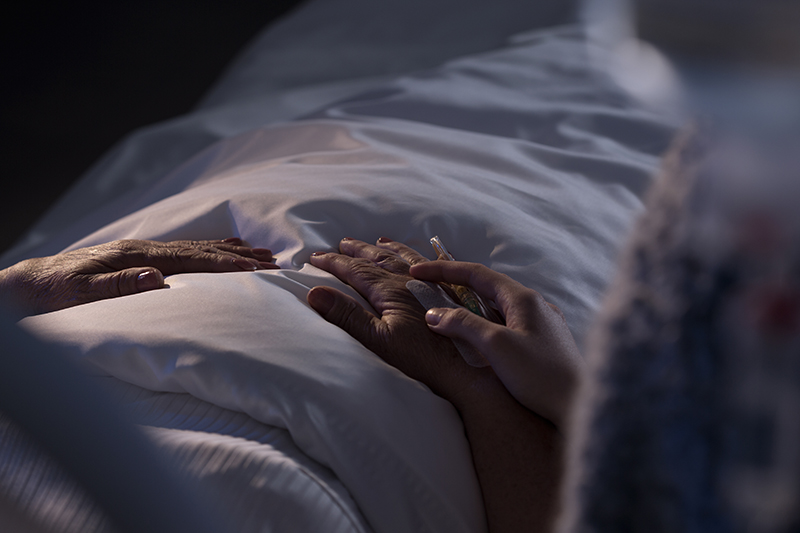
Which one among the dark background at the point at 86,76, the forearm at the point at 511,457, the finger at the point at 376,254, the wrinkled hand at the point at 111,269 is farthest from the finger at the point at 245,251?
the dark background at the point at 86,76

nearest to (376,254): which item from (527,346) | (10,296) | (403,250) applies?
(403,250)

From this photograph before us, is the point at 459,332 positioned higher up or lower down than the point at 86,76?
lower down

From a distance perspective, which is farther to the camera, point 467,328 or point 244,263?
point 244,263

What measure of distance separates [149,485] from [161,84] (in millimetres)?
2594

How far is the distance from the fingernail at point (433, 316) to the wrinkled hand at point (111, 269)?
0.24m

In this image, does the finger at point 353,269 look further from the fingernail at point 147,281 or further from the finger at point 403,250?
the fingernail at point 147,281

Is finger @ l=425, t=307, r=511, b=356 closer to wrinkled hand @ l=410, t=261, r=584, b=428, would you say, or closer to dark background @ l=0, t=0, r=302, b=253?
wrinkled hand @ l=410, t=261, r=584, b=428

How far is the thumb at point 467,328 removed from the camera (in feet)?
2.00

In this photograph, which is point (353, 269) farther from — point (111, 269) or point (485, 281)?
point (111, 269)

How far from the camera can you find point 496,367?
0.61 metres

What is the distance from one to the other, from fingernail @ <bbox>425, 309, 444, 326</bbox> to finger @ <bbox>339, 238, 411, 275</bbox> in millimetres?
107

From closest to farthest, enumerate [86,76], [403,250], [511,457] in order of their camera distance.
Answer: [511,457] < [403,250] < [86,76]

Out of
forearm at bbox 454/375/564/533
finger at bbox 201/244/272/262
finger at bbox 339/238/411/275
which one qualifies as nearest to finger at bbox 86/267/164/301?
finger at bbox 201/244/272/262

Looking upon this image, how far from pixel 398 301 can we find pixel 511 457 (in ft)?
0.73
